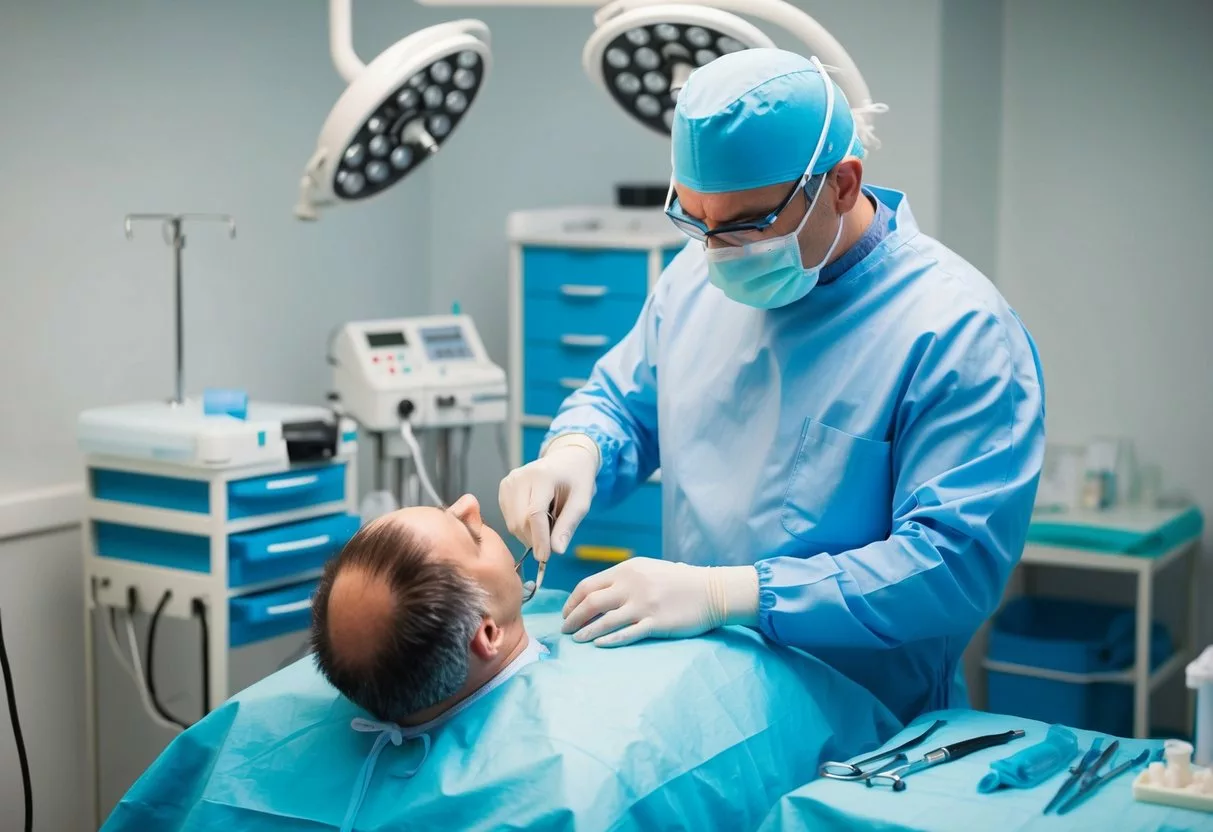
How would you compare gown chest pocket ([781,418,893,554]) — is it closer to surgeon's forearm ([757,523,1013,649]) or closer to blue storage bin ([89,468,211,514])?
surgeon's forearm ([757,523,1013,649])

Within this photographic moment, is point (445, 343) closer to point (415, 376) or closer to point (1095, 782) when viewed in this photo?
point (415, 376)

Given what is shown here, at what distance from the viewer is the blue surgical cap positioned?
164 cm

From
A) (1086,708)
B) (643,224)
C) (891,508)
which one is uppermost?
(643,224)

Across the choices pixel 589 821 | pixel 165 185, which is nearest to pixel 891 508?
pixel 589 821

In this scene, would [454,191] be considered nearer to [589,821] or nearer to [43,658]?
[43,658]

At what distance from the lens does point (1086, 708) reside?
331cm

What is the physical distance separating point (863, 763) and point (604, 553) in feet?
6.50

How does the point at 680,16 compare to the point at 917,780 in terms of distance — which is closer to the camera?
the point at 917,780

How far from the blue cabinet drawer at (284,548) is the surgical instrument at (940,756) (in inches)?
58.6

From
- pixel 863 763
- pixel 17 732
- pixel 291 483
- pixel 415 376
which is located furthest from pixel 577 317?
pixel 863 763

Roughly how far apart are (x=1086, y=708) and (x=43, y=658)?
7.66 feet

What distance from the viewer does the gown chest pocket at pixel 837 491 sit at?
171 centimetres

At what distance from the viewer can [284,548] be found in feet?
8.75

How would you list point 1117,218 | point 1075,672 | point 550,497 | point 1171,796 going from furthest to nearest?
1. point 1117,218
2. point 1075,672
3. point 550,497
4. point 1171,796
